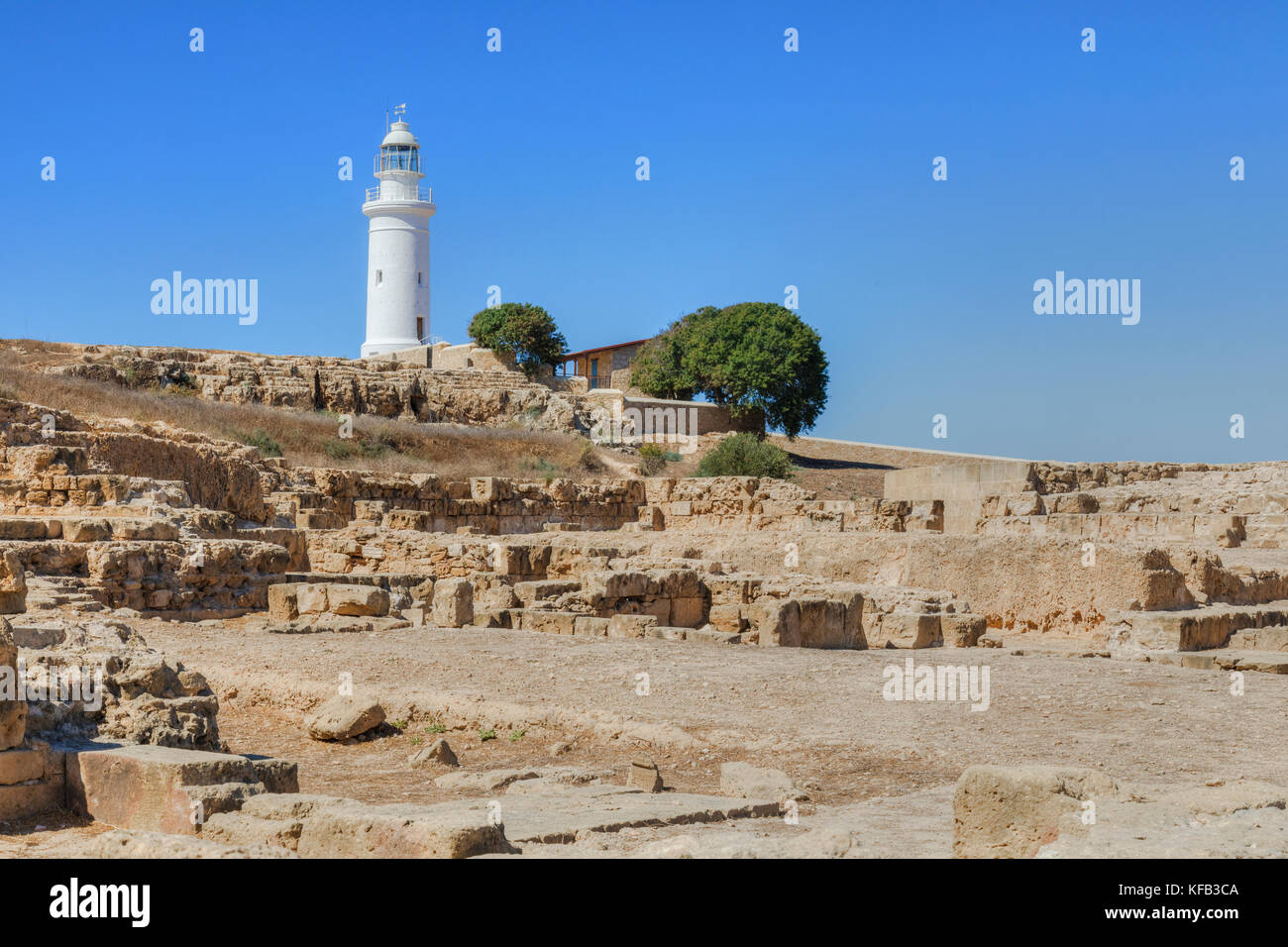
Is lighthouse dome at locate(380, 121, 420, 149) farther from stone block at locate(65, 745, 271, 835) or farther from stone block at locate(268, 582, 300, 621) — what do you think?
stone block at locate(65, 745, 271, 835)

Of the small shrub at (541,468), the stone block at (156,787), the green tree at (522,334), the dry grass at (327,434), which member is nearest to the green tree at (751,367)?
the green tree at (522,334)

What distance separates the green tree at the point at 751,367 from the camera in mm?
44625

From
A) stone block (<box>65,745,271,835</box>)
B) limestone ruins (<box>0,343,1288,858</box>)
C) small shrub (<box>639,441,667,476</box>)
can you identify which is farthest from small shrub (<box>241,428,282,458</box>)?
stone block (<box>65,745,271,835</box>)

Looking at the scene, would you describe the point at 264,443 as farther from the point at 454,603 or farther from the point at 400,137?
the point at 400,137

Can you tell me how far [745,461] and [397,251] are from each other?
69.0ft

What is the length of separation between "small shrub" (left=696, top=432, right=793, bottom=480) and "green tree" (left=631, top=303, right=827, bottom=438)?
9.54m

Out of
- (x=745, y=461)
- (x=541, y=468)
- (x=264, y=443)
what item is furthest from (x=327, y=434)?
(x=745, y=461)

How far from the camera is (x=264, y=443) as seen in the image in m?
28.0

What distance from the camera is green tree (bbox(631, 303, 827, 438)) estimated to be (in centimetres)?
4462

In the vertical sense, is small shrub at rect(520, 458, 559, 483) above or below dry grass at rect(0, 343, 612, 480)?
below

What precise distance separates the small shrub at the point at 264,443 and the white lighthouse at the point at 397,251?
20.8m

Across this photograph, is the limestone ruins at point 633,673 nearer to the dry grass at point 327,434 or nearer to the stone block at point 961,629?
the stone block at point 961,629

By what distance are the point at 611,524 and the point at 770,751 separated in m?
19.5
